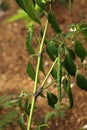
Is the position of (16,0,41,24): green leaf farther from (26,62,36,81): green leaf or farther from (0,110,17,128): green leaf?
(0,110,17,128): green leaf

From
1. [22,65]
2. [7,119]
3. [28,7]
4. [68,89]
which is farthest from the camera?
[22,65]

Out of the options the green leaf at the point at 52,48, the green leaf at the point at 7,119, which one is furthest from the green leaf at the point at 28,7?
the green leaf at the point at 7,119

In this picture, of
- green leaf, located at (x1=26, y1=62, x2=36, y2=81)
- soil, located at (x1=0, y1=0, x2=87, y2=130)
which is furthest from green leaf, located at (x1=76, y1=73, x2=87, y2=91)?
soil, located at (x1=0, y1=0, x2=87, y2=130)

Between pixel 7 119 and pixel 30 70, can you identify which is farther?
pixel 7 119

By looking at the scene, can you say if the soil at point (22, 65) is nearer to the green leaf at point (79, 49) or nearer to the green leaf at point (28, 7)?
the green leaf at point (79, 49)

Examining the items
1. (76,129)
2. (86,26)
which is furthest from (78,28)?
(76,129)

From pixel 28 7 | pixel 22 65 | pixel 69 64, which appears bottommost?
pixel 69 64

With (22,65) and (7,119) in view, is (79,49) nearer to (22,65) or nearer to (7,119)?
(7,119)

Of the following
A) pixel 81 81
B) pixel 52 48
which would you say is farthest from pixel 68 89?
pixel 52 48
